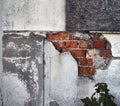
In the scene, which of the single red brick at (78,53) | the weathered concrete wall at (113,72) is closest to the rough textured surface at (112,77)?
the weathered concrete wall at (113,72)

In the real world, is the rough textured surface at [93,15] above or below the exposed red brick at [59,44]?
above

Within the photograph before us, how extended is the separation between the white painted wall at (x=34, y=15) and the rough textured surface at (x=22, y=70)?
123 mm

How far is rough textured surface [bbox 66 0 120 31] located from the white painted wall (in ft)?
0.33

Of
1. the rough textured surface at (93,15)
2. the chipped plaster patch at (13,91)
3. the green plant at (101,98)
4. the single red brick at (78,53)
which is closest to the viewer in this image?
the green plant at (101,98)

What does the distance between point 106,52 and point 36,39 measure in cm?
76

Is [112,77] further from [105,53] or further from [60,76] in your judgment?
[60,76]

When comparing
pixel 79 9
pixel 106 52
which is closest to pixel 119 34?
pixel 106 52

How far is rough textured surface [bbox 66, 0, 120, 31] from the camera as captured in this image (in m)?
4.16

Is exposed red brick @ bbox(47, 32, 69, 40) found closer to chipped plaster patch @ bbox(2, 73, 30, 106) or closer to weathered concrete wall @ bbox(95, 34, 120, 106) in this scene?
weathered concrete wall @ bbox(95, 34, 120, 106)

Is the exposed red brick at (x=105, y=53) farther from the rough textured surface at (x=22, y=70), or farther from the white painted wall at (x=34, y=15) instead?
the rough textured surface at (x=22, y=70)

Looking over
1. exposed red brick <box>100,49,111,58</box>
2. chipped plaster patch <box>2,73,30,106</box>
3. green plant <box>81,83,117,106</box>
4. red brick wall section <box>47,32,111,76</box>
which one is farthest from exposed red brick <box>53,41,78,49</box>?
chipped plaster patch <box>2,73,30,106</box>

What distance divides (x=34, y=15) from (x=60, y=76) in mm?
714

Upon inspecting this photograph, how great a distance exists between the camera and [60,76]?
4.31 m

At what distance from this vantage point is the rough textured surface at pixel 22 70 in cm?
433
